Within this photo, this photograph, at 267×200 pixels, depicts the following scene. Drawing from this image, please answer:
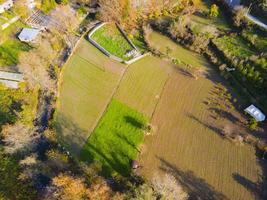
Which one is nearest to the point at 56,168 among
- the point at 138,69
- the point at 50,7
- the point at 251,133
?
the point at 138,69

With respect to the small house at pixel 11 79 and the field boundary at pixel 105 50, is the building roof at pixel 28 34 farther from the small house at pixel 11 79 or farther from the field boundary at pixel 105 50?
the field boundary at pixel 105 50

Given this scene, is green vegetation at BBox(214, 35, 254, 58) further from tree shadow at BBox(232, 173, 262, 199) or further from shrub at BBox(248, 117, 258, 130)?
tree shadow at BBox(232, 173, 262, 199)

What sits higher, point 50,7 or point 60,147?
point 50,7

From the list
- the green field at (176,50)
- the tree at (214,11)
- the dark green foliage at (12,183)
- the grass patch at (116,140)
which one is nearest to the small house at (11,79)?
the dark green foliage at (12,183)

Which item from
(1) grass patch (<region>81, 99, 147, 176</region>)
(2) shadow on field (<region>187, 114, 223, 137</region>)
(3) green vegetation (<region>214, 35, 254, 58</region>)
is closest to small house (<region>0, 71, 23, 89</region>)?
(1) grass patch (<region>81, 99, 147, 176</region>)

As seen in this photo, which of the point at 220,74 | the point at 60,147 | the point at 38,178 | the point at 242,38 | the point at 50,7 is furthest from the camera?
the point at 50,7

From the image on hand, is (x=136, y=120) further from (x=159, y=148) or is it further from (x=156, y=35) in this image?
(x=156, y=35)

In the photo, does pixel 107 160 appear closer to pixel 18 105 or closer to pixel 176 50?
pixel 18 105
